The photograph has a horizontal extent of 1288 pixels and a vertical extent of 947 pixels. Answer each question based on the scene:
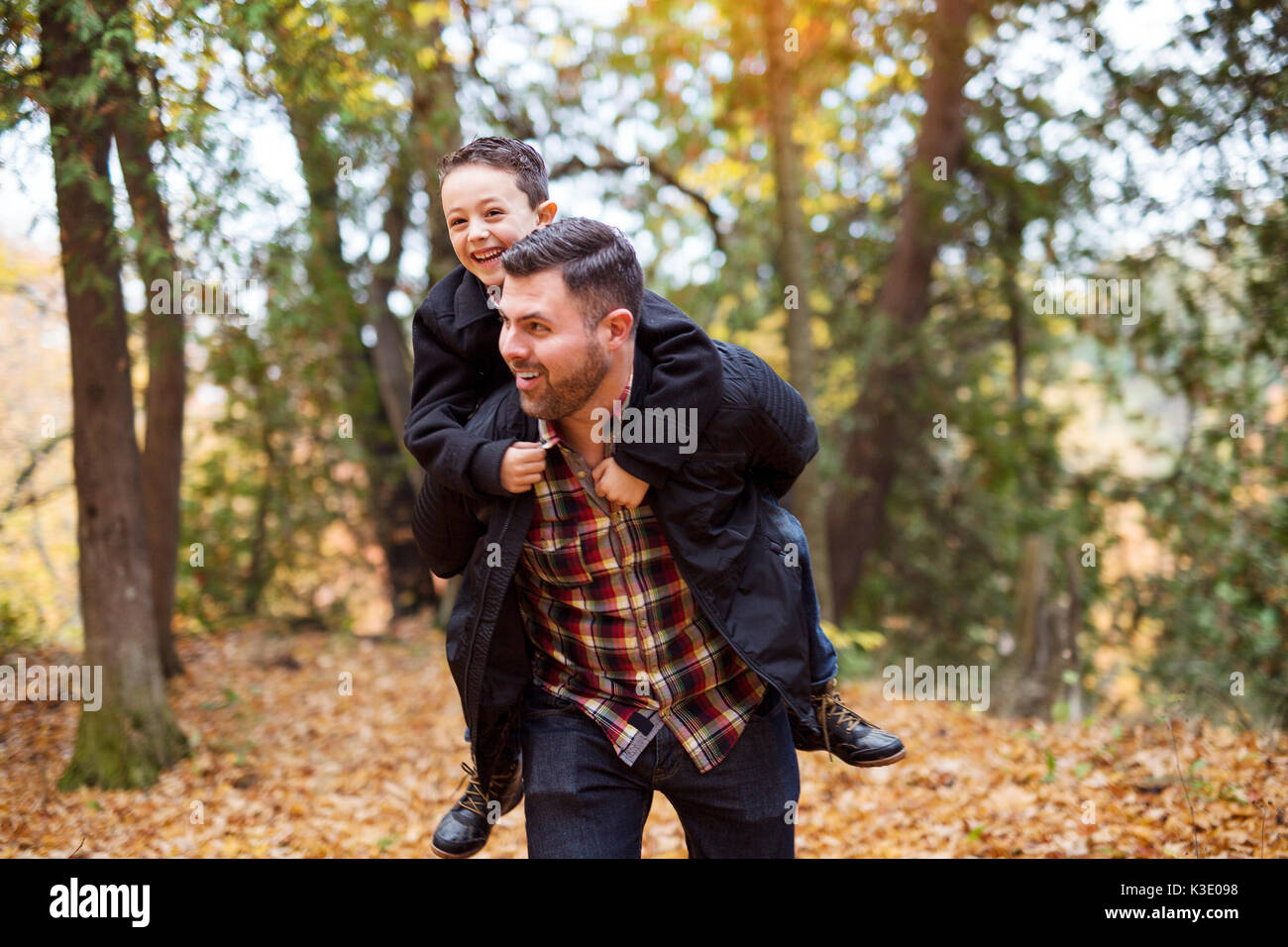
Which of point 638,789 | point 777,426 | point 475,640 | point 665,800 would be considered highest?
point 777,426

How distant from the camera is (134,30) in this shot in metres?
5.53

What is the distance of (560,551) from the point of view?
249cm

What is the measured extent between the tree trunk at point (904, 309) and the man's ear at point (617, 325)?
8.67m

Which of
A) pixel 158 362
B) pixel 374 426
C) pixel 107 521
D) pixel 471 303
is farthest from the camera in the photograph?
pixel 374 426

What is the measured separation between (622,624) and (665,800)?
4479 mm

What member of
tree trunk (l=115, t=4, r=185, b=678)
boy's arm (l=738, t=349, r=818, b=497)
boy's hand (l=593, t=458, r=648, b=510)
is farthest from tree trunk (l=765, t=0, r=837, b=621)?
boy's hand (l=593, t=458, r=648, b=510)

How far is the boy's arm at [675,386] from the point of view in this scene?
239 cm

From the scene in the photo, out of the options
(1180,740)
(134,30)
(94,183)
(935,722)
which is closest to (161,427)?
(94,183)

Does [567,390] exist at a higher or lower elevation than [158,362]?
lower

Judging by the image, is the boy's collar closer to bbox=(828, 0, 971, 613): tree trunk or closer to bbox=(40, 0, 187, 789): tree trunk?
bbox=(40, 0, 187, 789): tree trunk

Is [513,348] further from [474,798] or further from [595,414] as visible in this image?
[474,798]

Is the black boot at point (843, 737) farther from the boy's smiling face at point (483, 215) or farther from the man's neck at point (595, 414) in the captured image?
the boy's smiling face at point (483, 215)

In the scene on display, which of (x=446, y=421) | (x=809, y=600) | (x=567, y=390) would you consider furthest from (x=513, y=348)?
(x=809, y=600)

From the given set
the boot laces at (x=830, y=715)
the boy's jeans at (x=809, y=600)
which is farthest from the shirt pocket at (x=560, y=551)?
the boot laces at (x=830, y=715)
